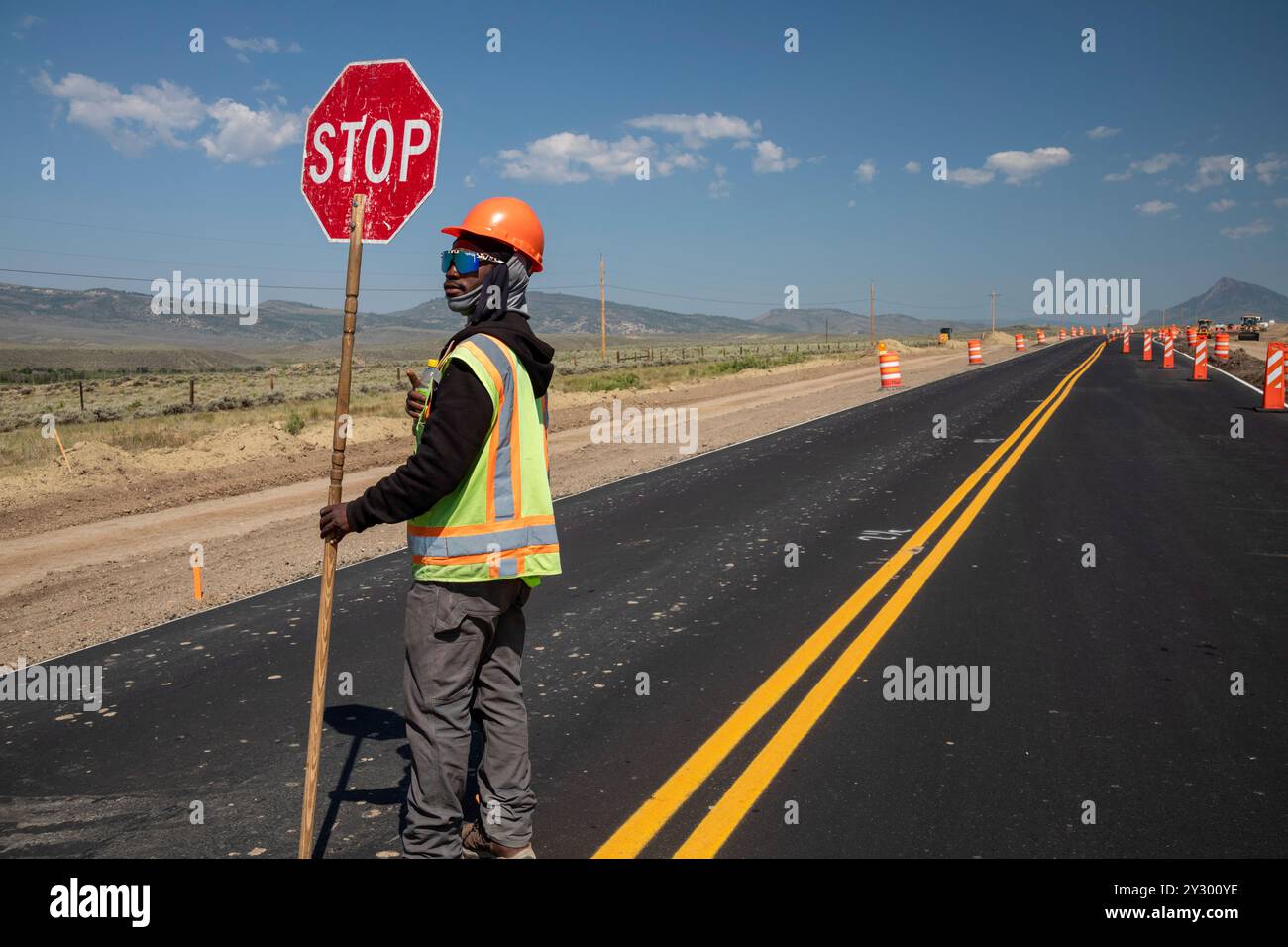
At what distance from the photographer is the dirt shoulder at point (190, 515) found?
8.10 m

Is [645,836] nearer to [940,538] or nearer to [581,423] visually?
[940,538]

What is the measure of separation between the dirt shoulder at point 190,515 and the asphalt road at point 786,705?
0.94 m

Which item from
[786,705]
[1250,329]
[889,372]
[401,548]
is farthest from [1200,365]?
[1250,329]

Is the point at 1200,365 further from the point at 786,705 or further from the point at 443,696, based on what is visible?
the point at 443,696

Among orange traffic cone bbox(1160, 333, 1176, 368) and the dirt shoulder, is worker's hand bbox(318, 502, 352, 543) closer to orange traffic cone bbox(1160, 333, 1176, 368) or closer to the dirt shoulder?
the dirt shoulder

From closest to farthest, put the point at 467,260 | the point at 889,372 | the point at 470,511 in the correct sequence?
1. the point at 470,511
2. the point at 467,260
3. the point at 889,372

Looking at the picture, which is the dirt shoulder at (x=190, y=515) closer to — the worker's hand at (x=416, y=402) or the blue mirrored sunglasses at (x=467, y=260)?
the worker's hand at (x=416, y=402)

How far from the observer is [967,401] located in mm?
24750

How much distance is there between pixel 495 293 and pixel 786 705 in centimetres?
265

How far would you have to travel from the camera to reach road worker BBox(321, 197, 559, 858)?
317 cm

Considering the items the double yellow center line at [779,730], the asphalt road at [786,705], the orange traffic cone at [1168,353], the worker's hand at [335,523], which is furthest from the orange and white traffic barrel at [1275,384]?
the worker's hand at [335,523]

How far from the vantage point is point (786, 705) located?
5004mm

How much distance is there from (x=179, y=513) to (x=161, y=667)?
7865 mm
